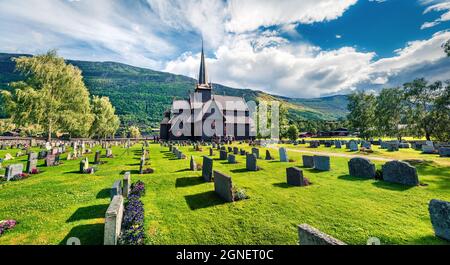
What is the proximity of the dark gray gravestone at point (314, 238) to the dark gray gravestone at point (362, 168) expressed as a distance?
957 centimetres

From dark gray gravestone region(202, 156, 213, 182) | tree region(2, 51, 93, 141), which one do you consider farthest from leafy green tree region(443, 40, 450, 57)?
tree region(2, 51, 93, 141)

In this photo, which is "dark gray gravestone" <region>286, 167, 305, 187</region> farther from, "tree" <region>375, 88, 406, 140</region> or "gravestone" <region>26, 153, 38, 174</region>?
"tree" <region>375, 88, 406, 140</region>

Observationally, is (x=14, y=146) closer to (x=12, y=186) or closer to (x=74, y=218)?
(x=12, y=186)

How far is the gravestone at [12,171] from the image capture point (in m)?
11.3

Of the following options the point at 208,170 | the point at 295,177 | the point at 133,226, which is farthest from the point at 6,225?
the point at 295,177

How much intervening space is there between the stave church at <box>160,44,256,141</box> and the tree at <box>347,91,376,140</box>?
24.0 meters

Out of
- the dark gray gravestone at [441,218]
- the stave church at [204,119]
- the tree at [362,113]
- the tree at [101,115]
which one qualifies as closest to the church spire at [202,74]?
the stave church at [204,119]

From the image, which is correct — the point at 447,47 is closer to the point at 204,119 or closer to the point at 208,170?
the point at 208,170

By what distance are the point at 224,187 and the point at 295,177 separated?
393 cm

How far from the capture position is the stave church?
181 ft

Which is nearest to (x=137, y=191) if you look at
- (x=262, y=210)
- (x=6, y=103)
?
(x=262, y=210)

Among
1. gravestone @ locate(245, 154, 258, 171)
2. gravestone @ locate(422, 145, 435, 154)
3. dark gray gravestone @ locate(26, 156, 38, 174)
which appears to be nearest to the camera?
dark gray gravestone @ locate(26, 156, 38, 174)
